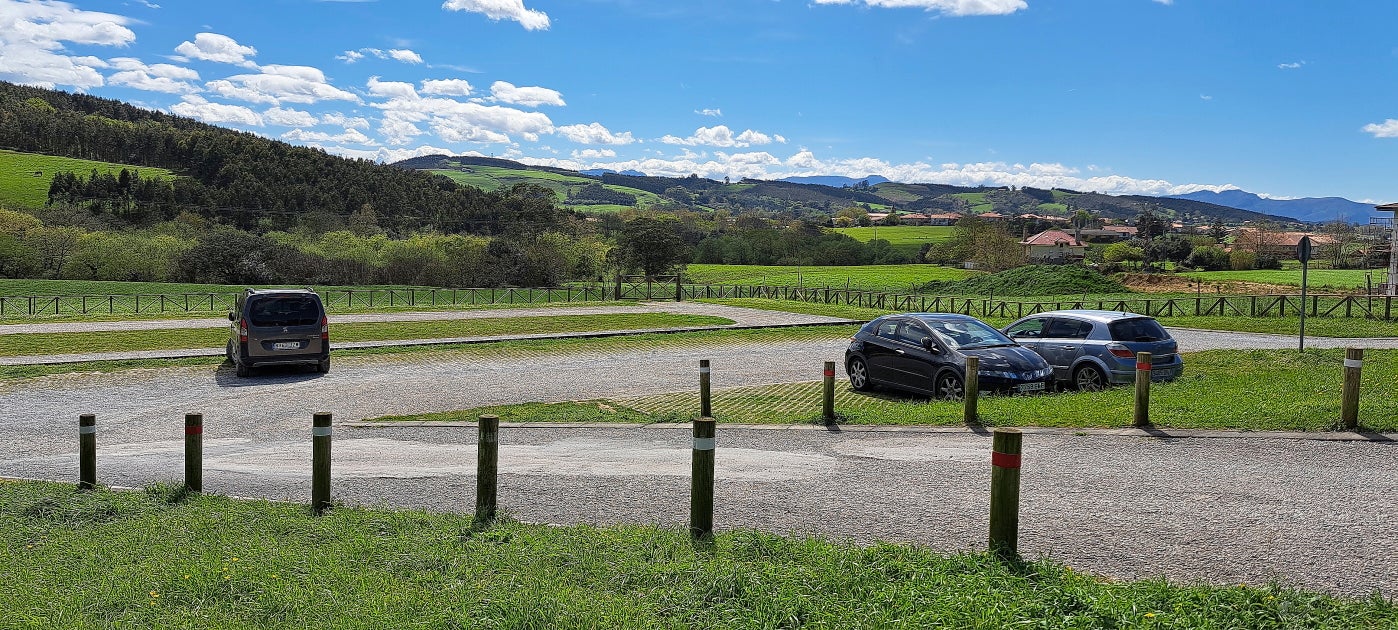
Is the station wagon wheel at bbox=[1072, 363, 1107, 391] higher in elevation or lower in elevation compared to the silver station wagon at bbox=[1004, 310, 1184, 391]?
lower

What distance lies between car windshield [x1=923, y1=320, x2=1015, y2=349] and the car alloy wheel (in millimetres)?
481

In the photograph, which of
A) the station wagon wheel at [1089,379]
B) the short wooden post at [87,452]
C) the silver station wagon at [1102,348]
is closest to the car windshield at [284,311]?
the short wooden post at [87,452]

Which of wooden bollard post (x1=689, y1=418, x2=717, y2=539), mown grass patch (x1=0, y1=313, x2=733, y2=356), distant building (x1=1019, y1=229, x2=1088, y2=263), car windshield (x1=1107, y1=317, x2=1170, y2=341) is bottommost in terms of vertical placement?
mown grass patch (x1=0, y1=313, x2=733, y2=356)

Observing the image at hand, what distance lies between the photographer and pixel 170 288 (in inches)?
2346

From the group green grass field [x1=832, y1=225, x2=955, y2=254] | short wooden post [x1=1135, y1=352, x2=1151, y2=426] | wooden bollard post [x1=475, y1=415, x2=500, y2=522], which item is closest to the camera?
wooden bollard post [x1=475, y1=415, x2=500, y2=522]

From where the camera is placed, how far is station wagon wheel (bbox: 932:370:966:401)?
14133 mm

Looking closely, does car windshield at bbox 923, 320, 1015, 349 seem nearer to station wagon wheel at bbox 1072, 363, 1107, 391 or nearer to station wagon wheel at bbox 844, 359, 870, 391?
station wagon wheel at bbox 1072, 363, 1107, 391

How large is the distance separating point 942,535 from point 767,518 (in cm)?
124

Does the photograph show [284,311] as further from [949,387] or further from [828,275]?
[828,275]

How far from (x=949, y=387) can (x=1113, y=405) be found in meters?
2.73

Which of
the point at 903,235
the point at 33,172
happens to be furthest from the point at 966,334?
the point at 903,235

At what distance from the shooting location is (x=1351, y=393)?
390 inches

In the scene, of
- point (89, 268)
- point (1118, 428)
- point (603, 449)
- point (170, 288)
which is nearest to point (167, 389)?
point (603, 449)

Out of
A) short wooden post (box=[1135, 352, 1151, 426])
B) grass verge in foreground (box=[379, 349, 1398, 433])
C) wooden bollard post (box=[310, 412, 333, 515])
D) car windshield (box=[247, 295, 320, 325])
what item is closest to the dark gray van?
car windshield (box=[247, 295, 320, 325])
